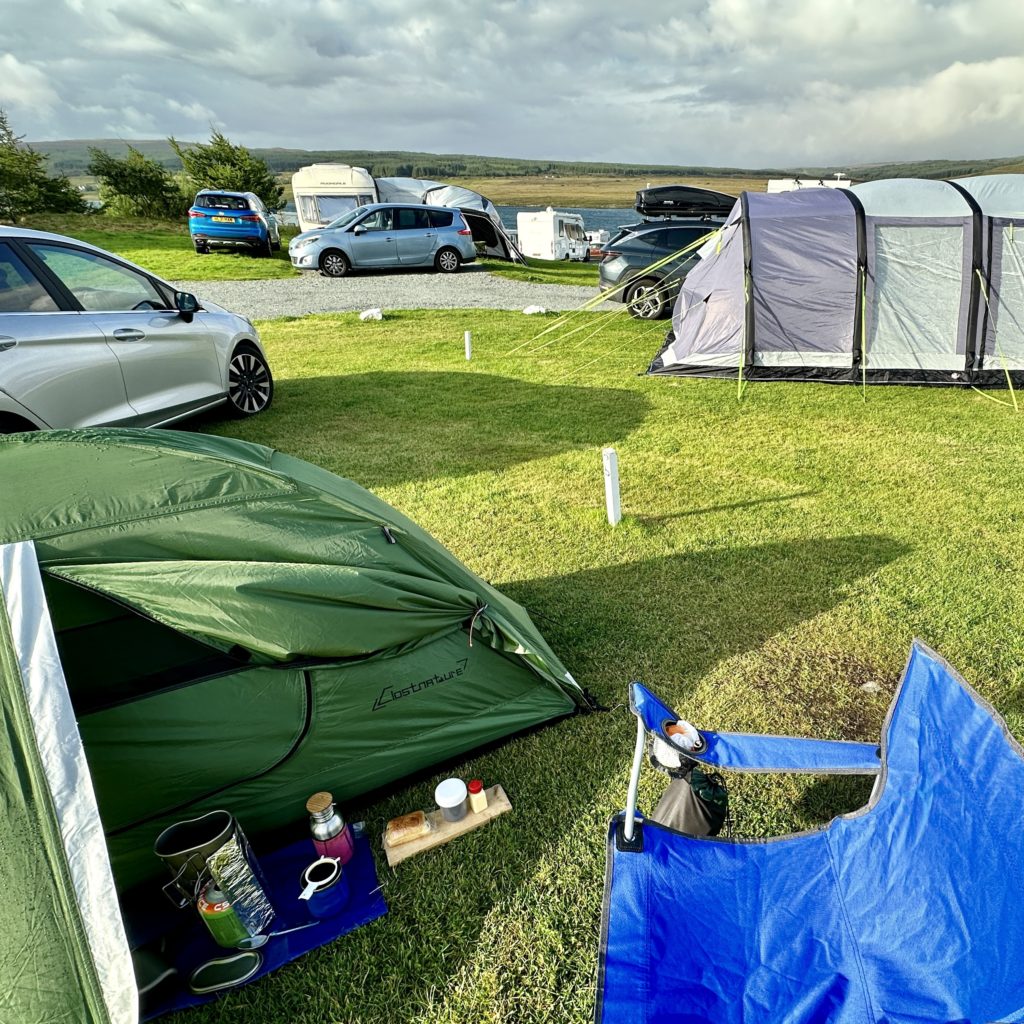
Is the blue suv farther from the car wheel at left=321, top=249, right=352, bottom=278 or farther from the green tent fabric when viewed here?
the green tent fabric

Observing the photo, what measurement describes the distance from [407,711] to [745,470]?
412cm

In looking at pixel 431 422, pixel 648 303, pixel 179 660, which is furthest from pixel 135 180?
pixel 179 660

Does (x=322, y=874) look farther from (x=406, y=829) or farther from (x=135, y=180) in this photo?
(x=135, y=180)

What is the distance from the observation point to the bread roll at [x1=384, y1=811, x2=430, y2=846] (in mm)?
2426

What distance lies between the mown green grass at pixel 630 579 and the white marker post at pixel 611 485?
4.4 inches

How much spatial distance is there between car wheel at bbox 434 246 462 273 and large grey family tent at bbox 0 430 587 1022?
50.3 feet

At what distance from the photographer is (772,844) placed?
2225mm

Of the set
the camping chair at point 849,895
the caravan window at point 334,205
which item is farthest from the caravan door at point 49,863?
the caravan window at point 334,205

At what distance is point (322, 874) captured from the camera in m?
2.26

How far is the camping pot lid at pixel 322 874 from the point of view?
2211mm

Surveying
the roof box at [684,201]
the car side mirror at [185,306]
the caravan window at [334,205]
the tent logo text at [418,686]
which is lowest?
the tent logo text at [418,686]

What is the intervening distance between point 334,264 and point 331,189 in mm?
9571

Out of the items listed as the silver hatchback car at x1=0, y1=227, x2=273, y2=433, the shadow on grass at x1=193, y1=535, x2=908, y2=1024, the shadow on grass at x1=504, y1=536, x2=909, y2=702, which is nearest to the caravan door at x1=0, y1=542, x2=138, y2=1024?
the shadow on grass at x1=193, y1=535, x2=908, y2=1024

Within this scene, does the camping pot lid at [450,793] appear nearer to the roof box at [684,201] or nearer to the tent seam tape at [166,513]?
the tent seam tape at [166,513]
